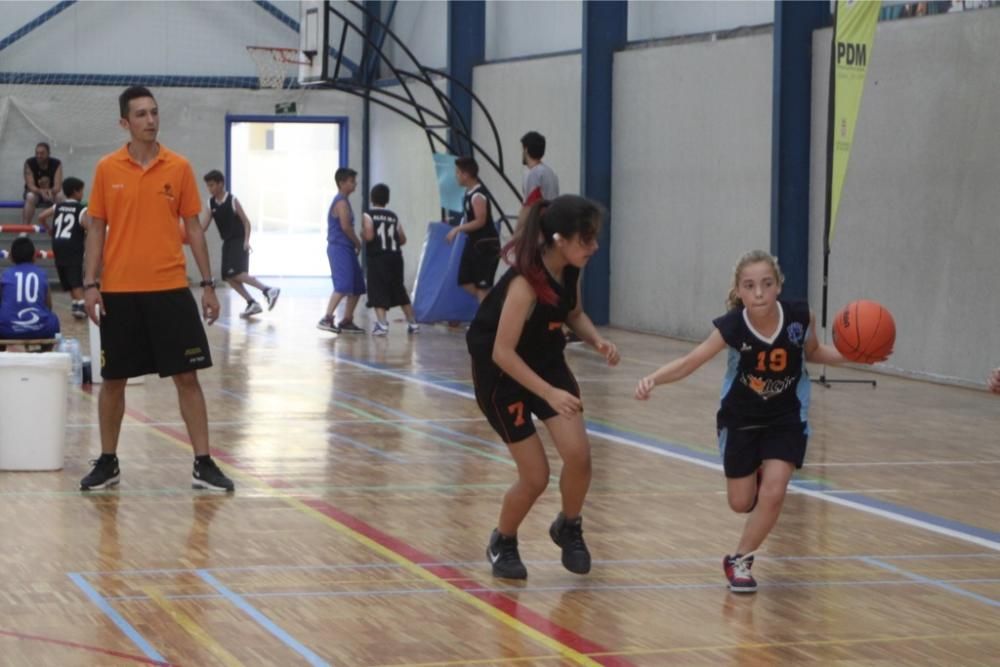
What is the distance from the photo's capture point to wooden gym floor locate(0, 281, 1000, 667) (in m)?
5.77

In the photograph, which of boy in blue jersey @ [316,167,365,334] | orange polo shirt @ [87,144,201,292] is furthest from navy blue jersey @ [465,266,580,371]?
boy in blue jersey @ [316,167,365,334]

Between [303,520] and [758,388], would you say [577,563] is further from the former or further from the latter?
[303,520]

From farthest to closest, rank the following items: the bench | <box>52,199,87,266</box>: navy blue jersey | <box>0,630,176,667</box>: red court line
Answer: <box>52,199,87,266</box>: navy blue jersey, the bench, <box>0,630,176,667</box>: red court line

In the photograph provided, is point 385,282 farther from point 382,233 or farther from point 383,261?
point 382,233

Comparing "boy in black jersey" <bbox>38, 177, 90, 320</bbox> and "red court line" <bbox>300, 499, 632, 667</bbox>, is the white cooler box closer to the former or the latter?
"red court line" <bbox>300, 499, 632, 667</bbox>

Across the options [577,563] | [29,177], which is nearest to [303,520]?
[577,563]

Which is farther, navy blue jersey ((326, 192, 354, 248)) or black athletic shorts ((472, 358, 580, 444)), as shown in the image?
navy blue jersey ((326, 192, 354, 248))

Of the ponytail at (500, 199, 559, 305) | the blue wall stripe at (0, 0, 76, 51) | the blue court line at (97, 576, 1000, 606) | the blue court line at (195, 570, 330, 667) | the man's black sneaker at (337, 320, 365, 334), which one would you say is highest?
the blue wall stripe at (0, 0, 76, 51)

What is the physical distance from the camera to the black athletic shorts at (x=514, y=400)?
6.63 metres

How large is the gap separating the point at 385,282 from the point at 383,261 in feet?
0.91

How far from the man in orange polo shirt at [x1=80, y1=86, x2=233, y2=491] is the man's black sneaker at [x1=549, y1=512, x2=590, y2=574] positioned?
233 centimetres

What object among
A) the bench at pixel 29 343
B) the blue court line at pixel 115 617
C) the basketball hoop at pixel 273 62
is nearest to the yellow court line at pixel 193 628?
the blue court line at pixel 115 617

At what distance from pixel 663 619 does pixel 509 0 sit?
60.8 feet

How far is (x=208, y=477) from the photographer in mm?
8680
